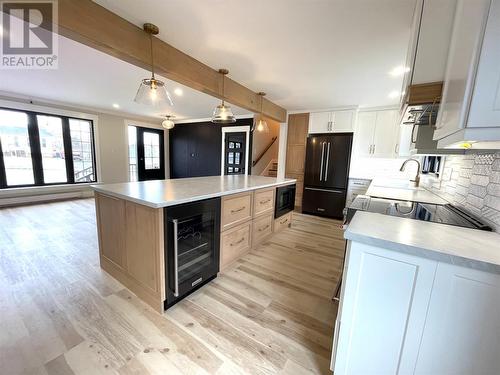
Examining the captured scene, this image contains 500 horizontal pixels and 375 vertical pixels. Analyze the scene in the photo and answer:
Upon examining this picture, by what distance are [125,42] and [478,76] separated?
228 cm

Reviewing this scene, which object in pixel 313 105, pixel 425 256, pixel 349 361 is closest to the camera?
pixel 425 256

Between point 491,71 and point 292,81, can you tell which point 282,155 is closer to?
point 292,81

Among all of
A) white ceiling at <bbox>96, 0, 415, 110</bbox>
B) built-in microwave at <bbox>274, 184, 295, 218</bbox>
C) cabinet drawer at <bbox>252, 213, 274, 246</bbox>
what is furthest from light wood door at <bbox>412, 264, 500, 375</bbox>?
built-in microwave at <bbox>274, 184, 295, 218</bbox>

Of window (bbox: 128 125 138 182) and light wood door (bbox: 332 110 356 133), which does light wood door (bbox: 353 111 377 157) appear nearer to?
light wood door (bbox: 332 110 356 133)

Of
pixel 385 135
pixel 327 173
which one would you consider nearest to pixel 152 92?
pixel 327 173

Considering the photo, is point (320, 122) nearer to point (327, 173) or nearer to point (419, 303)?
point (327, 173)

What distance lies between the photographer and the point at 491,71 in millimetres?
704

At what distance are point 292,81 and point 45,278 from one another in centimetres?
374

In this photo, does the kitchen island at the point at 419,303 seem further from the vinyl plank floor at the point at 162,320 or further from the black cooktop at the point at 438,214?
the vinyl plank floor at the point at 162,320

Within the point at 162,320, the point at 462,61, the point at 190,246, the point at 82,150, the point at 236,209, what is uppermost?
the point at 462,61

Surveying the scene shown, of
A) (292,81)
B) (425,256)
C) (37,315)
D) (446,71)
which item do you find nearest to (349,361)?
(425,256)

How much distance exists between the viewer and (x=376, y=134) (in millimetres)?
4156

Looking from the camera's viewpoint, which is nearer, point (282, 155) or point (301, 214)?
point (301, 214)

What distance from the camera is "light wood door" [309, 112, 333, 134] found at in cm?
436
